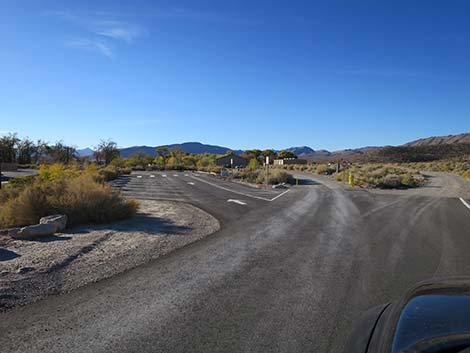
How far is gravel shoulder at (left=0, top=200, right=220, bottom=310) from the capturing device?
20.2 feet

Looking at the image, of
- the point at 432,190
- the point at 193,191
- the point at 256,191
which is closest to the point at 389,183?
the point at 432,190

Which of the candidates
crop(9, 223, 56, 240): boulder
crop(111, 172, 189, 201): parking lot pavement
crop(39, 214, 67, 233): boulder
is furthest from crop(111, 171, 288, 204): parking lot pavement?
crop(9, 223, 56, 240): boulder

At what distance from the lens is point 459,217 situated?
45.7 feet

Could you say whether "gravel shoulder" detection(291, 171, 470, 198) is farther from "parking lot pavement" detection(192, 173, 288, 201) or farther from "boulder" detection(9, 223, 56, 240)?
"boulder" detection(9, 223, 56, 240)

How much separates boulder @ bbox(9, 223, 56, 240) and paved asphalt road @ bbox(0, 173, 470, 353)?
4098mm

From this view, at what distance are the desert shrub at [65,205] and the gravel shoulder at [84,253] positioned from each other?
2.42 ft

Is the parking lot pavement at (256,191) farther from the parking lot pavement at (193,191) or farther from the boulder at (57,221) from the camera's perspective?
the boulder at (57,221)

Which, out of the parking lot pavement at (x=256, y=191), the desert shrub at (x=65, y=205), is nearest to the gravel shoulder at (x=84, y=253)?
the desert shrub at (x=65, y=205)

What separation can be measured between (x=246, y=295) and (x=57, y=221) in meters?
7.22

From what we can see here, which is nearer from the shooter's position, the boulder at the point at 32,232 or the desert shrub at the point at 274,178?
the boulder at the point at 32,232

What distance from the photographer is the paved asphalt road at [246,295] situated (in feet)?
13.7

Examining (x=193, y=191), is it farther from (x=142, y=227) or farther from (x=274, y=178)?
(x=142, y=227)

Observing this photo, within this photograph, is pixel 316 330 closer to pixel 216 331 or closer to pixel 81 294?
pixel 216 331

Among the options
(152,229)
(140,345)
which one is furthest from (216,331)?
(152,229)
